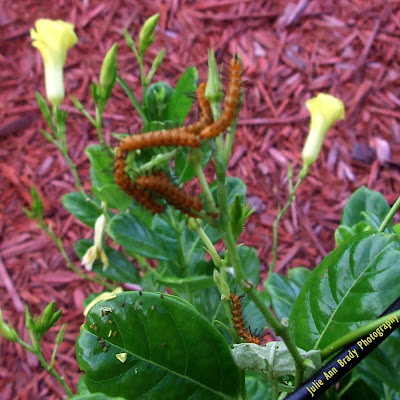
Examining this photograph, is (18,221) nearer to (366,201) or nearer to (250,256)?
(250,256)

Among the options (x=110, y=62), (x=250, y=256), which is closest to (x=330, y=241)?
(x=250, y=256)

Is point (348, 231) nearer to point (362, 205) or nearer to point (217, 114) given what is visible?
point (362, 205)

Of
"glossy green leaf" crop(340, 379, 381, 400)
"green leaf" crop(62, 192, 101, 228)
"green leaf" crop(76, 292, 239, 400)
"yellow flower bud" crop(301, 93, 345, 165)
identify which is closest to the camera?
"green leaf" crop(76, 292, 239, 400)

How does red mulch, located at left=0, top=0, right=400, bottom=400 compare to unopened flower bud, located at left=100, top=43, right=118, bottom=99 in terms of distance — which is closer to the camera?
unopened flower bud, located at left=100, top=43, right=118, bottom=99

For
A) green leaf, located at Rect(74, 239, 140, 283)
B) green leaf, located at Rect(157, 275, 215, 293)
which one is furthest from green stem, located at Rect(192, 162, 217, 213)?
green leaf, located at Rect(74, 239, 140, 283)

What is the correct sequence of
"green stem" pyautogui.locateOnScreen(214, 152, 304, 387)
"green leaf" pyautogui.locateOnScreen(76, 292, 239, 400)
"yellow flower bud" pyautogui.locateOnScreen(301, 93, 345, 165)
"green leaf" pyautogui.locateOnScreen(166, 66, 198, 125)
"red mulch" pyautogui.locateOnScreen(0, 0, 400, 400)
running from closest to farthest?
"green stem" pyautogui.locateOnScreen(214, 152, 304, 387), "green leaf" pyautogui.locateOnScreen(76, 292, 239, 400), "green leaf" pyautogui.locateOnScreen(166, 66, 198, 125), "yellow flower bud" pyautogui.locateOnScreen(301, 93, 345, 165), "red mulch" pyautogui.locateOnScreen(0, 0, 400, 400)

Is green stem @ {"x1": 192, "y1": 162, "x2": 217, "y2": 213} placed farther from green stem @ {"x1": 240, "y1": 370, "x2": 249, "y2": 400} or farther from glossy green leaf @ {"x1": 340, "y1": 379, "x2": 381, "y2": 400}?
glossy green leaf @ {"x1": 340, "y1": 379, "x2": 381, "y2": 400}

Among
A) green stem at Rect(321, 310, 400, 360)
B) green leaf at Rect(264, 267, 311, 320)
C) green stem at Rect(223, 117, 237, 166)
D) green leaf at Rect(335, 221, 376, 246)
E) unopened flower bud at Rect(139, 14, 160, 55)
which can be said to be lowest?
green leaf at Rect(264, 267, 311, 320)
